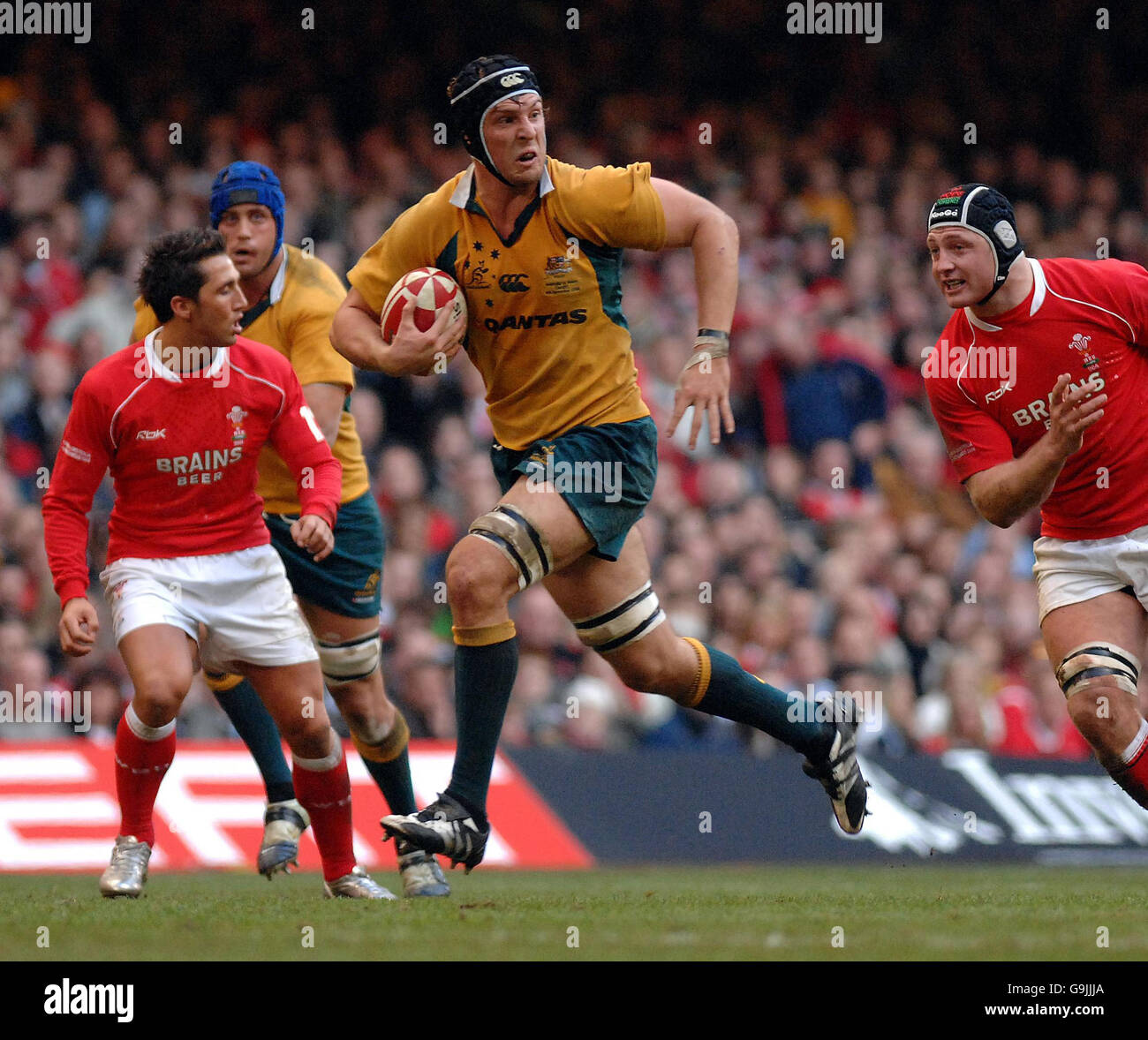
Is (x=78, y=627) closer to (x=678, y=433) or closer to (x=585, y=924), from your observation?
(x=585, y=924)

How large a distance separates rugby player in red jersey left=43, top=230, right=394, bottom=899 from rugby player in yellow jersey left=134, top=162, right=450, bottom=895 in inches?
24.0

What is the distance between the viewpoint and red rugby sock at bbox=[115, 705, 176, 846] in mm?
6746

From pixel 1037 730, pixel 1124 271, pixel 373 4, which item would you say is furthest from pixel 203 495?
pixel 373 4

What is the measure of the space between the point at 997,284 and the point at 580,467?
1642 millimetres

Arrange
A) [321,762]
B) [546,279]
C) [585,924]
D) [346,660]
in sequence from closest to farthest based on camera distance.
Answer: [585,924]
[546,279]
[321,762]
[346,660]

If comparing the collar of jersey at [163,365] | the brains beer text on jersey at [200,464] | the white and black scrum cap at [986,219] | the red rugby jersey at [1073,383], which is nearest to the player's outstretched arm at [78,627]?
the brains beer text on jersey at [200,464]

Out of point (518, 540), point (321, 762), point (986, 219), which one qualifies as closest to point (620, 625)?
point (518, 540)

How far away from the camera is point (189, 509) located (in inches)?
268

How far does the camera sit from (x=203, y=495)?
6809 mm

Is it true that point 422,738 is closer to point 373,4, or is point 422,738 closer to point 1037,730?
point 1037,730

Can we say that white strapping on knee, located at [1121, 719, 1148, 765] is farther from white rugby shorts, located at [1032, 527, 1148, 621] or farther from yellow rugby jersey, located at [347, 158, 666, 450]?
yellow rugby jersey, located at [347, 158, 666, 450]

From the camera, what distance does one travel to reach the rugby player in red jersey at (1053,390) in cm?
656

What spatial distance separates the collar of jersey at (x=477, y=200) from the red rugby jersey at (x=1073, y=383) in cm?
158

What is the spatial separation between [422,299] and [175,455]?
108 centimetres
